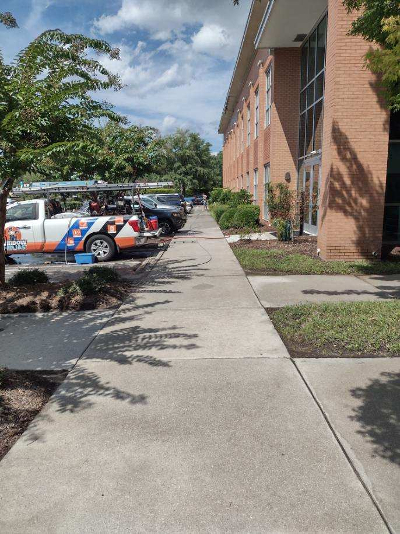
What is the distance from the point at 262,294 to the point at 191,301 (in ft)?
4.07

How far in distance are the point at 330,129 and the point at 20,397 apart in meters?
8.38

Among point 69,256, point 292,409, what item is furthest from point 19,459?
point 69,256

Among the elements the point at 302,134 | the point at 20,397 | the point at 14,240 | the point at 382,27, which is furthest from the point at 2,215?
the point at 302,134

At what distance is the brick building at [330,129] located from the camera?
30.0ft

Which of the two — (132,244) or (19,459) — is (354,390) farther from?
(132,244)

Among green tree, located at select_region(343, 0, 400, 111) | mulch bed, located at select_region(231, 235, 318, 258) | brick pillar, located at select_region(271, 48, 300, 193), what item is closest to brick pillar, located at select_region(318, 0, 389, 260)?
mulch bed, located at select_region(231, 235, 318, 258)

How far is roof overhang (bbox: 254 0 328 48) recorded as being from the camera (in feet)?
36.5

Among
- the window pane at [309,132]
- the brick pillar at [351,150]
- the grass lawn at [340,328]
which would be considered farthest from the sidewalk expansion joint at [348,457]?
the window pane at [309,132]

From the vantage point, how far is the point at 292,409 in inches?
136

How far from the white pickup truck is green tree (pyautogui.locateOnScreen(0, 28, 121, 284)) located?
3.73m

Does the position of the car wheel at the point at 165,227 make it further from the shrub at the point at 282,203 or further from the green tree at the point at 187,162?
the green tree at the point at 187,162

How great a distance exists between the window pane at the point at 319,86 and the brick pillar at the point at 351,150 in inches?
105

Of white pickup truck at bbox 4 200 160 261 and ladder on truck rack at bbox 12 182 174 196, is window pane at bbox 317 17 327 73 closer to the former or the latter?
ladder on truck rack at bbox 12 182 174 196

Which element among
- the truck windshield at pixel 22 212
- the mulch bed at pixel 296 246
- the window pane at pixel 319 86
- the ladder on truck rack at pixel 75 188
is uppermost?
the window pane at pixel 319 86
